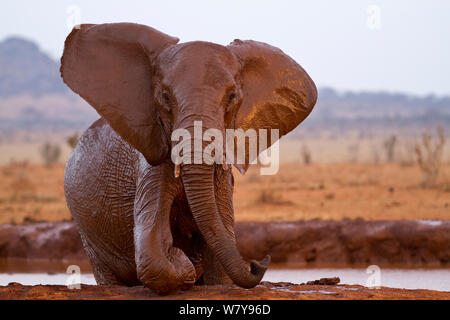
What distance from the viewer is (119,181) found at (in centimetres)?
711

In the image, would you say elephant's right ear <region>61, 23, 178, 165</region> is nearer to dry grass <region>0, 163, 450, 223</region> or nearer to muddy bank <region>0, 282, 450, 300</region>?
muddy bank <region>0, 282, 450, 300</region>

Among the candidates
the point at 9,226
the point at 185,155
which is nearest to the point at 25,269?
the point at 9,226

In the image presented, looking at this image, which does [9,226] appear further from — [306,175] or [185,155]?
[306,175]

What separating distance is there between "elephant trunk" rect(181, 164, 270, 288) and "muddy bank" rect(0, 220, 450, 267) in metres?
5.41

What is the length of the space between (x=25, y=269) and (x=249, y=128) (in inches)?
222

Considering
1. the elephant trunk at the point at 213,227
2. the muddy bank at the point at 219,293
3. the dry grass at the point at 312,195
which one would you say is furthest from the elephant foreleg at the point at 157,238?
the dry grass at the point at 312,195

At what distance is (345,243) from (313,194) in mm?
9231

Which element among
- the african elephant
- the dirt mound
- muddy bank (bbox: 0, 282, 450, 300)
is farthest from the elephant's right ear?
the dirt mound

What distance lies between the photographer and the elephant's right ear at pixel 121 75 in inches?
247

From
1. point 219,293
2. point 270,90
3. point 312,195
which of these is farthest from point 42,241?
point 312,195

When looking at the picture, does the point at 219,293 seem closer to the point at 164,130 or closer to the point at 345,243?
the point at 164,130

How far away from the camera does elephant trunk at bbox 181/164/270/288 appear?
5.72 meters

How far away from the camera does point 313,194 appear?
20688 mm

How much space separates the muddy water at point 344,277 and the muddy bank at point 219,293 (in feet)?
9.09
